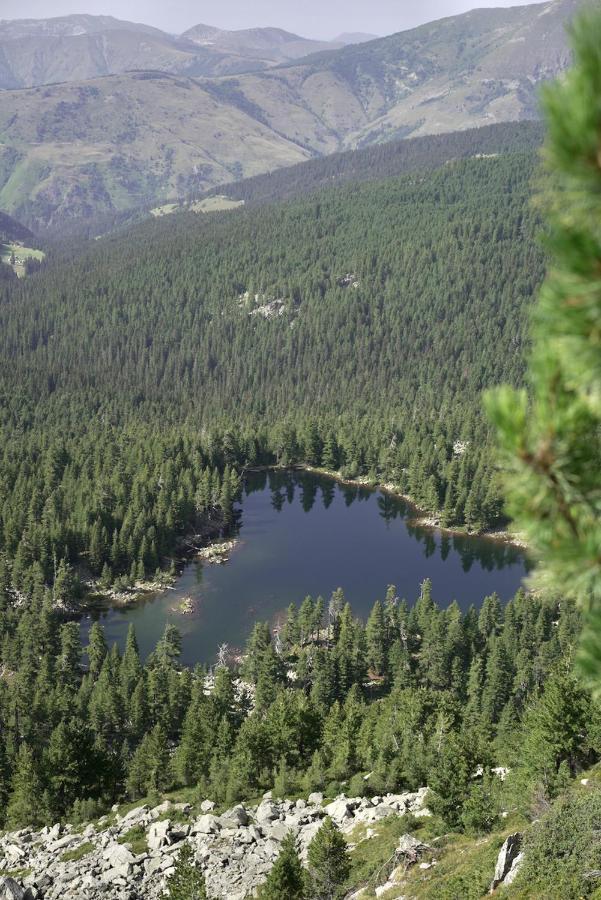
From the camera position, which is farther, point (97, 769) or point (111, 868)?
point (97, 769)

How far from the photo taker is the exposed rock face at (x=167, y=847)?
36438mm

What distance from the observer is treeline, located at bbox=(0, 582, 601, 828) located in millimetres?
39688

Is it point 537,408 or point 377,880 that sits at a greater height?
point 537,408

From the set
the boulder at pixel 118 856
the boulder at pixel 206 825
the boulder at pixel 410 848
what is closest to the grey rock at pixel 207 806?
the boulder at pixel 206 825

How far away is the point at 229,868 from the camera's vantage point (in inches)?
1475

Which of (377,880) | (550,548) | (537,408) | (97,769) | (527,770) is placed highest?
(537,408)

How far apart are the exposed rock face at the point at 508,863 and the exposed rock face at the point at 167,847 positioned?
1371cm

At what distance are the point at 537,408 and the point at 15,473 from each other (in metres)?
126

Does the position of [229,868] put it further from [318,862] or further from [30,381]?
[30,381]

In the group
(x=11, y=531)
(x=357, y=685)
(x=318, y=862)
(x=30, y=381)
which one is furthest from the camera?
(x=30, y=381)

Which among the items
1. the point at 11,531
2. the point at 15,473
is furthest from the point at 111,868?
the point at 15,473

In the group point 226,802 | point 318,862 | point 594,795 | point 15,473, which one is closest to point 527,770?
point 594,795

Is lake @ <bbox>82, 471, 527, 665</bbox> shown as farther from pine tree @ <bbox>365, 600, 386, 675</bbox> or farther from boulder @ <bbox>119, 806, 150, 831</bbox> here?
boulder @ <bbox>119, 806, 150, 831</bbox>

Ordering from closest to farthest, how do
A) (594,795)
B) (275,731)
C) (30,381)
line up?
1. (594,795)
2. (275,731)
3. (30,381)
